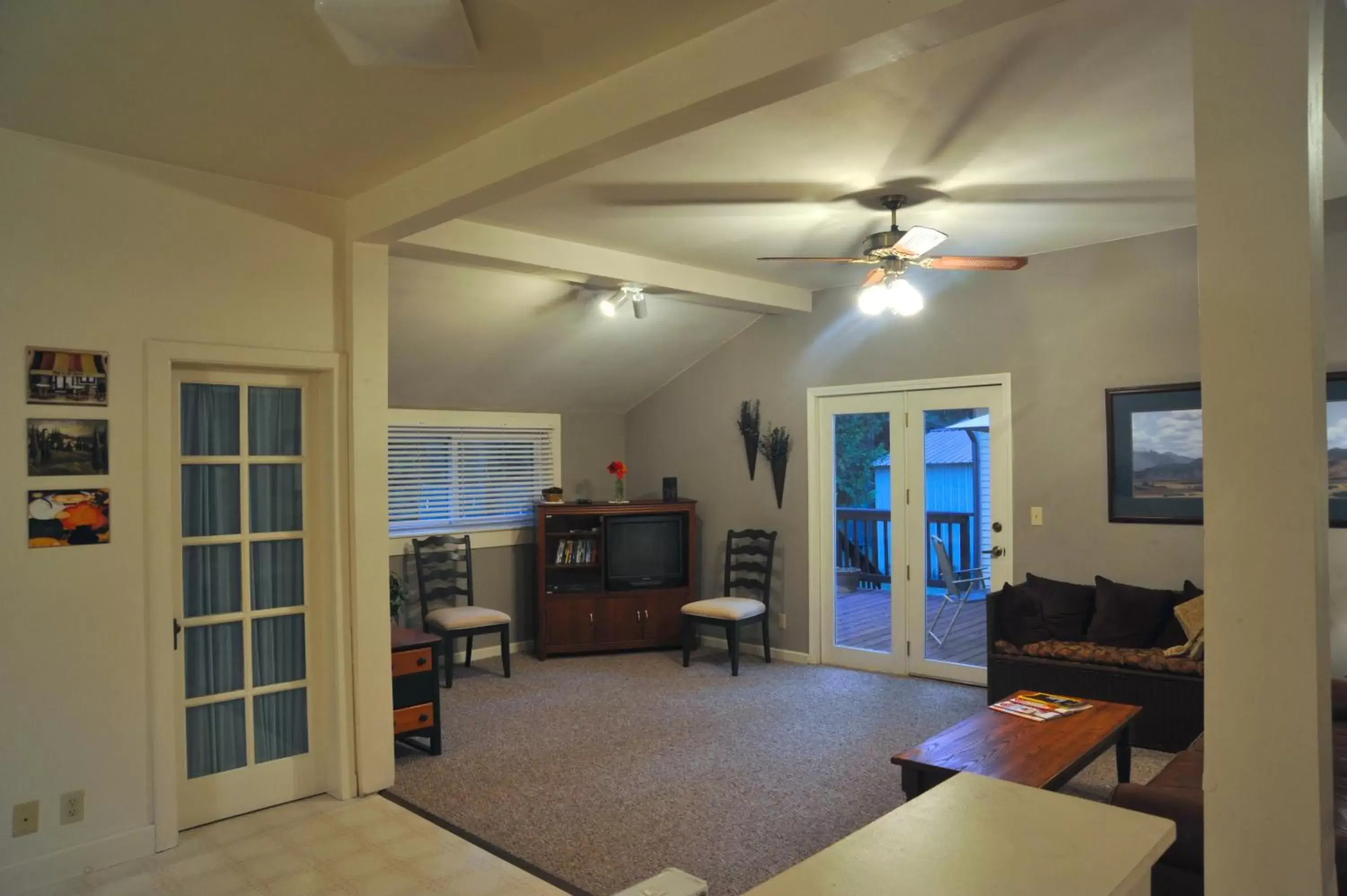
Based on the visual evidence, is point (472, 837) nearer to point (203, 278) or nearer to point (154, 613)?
point (154, 613)

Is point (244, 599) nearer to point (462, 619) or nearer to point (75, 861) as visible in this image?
point (75, 861)

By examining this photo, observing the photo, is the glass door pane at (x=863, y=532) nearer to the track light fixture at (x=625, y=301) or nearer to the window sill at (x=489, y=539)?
the track light fixture at (x=625, y=301)

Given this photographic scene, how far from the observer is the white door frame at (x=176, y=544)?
3.40 meters

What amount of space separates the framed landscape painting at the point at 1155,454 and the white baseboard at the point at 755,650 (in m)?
2.35

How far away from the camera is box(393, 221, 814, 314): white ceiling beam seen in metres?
4.28

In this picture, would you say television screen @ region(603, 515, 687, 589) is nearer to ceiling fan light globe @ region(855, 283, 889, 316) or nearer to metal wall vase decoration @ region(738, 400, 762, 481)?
metal wall vase decoration @ region(738, 400, 762, 481)

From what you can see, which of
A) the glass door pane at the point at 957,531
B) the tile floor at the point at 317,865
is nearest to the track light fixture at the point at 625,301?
the glass door pane at the point at 957,531

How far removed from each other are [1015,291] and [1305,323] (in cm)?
403

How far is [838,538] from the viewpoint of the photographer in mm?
6336

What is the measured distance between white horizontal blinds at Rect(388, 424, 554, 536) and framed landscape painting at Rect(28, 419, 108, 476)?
2905 millimetres

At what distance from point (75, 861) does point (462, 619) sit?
9.07ft

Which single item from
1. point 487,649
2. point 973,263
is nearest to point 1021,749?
point 973,263

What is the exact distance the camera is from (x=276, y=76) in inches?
104

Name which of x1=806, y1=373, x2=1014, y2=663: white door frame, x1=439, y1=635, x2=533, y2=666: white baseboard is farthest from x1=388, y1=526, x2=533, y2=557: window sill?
x1=806, y1=373, x2=1014, y2=663: white door frame
